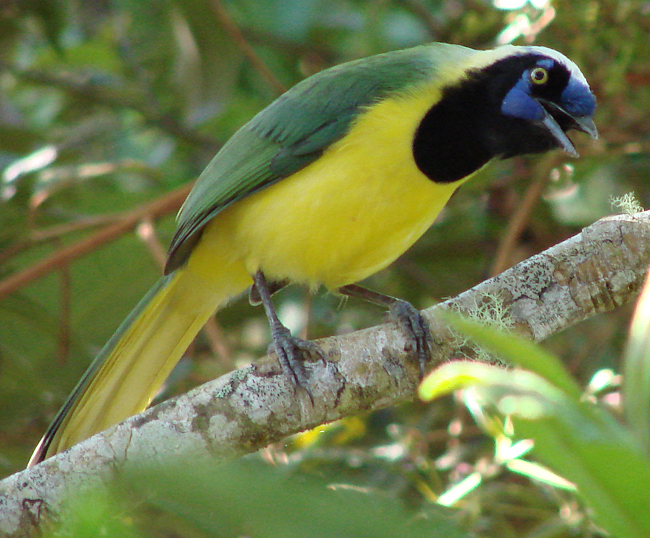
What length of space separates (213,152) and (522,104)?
2074 millimetres

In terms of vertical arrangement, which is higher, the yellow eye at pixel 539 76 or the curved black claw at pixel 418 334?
the yellow eye at pixel 539 76

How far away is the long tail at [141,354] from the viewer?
252cm

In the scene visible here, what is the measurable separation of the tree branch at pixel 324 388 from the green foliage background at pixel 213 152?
90cm

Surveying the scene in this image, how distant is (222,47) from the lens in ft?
12.4

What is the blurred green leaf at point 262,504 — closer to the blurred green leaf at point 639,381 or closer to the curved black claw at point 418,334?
the blurred green leaf at point 639,381

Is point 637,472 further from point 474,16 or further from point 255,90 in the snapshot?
point 255,90

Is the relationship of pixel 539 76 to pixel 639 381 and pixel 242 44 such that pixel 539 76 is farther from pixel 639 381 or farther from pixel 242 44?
pixel 639 381

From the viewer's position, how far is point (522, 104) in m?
2.50

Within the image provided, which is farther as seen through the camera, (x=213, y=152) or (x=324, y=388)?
(x=213, y=152)

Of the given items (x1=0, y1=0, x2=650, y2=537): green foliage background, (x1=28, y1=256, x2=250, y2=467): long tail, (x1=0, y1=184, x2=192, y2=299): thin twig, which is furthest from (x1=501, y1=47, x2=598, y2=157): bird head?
(x1=0, y1=184, x2=192, y2=299): thin twig

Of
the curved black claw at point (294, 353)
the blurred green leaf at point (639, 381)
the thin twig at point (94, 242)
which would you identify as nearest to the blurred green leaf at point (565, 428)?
the blurred green leaf at point (639, 381)

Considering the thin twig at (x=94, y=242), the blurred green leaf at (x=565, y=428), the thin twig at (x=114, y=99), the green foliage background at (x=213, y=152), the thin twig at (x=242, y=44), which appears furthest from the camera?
the thin twig at (x=114, y=99)

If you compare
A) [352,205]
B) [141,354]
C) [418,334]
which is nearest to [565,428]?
[418,334]

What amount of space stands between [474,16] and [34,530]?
2.53 meters
